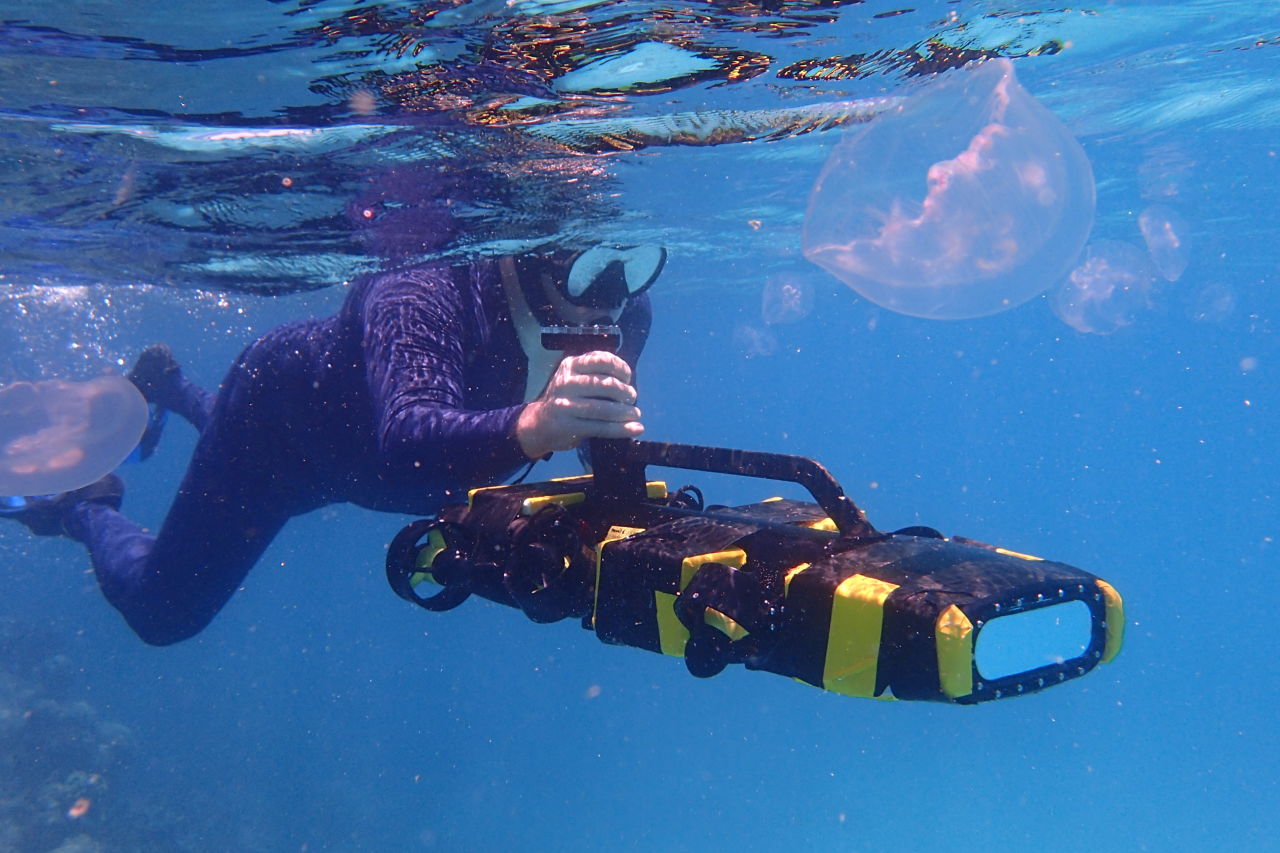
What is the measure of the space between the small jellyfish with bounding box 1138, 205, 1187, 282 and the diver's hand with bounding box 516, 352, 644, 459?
19265mm

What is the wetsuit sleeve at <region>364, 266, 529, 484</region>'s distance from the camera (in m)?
2.99

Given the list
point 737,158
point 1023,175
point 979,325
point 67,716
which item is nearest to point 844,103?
point 737,158

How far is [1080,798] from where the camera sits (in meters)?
35.1

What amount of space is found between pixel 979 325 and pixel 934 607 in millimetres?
52700

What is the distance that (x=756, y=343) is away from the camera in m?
62.8

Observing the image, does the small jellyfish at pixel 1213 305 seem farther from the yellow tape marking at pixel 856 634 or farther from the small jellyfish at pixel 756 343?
the yellow tape marking at pixel 856 634

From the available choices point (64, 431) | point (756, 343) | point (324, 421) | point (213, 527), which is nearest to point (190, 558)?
point (213, 527)

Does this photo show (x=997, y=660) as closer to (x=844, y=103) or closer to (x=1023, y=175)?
(x=1023, y=175)

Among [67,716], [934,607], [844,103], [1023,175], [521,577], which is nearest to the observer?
[934,607]

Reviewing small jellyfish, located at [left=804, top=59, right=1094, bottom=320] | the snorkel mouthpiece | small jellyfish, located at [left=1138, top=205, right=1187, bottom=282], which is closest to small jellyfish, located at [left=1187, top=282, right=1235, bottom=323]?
small jellyfish, located at [left=1138, top=205, right=1187, bottom=282]

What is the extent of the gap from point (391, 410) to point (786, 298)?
31.6 metres

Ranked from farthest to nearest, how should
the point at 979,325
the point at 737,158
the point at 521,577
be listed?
1. the point at 979,325
2. the point at 737,158
3. the point at 521,577

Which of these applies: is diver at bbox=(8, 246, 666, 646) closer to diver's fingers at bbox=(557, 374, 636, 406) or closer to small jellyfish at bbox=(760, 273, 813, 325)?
diver's fingers at bbox=(557, 374, 636, 406)

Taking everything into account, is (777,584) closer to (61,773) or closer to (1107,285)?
(61,773)
